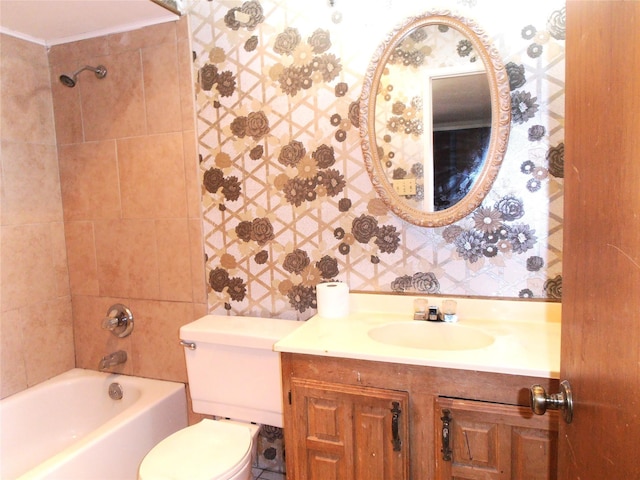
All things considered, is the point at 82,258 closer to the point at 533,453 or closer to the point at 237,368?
the point at 237,368

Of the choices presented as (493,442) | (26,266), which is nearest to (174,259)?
(26,266)

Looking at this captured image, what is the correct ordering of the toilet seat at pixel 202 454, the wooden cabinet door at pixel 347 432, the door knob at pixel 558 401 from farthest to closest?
the toilet seat at pixel 202 454 → the wooden cabinet door at pixel 347 432 → the door knob at pixel 558 401

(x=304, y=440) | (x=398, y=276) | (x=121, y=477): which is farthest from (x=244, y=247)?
(x=121, y=477)

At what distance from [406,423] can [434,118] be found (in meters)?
1.03

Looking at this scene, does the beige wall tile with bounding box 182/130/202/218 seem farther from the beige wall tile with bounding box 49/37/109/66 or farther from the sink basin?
the sink basin

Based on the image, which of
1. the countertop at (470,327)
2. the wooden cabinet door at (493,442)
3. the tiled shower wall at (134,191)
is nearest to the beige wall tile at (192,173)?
the tiled shower wall at (134,191)

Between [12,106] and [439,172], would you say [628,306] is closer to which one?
[439,172]

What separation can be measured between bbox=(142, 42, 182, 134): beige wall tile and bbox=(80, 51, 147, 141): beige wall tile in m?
0.04

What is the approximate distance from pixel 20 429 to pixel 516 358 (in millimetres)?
2137

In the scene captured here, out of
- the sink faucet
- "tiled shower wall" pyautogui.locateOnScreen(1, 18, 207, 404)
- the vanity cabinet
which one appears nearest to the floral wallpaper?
"tiled shower wall" pyautogui.locateOnScreen(1, 18, 207, 404)

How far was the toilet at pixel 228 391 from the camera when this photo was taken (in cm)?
156

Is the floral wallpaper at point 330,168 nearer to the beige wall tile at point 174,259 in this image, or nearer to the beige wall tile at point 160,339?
the beige wall tile at point 174,259

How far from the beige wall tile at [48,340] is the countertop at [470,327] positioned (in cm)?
142

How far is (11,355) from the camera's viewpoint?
6.73 feet
